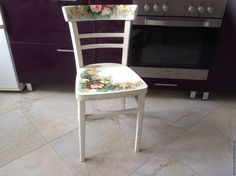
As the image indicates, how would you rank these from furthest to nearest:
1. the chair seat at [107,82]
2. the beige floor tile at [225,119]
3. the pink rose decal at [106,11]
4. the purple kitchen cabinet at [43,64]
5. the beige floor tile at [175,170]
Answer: the purple kitchen cabinet at [43,64] < the beige floor tile at [225,119] < the pink rose decal at [106,11] < the beige floor tile at [175,170] < the chair seat at [107,82]

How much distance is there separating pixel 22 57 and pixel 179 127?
1.28 metres

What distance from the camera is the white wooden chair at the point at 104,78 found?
1.07 metres

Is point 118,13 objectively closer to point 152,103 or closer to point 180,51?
point 180,51

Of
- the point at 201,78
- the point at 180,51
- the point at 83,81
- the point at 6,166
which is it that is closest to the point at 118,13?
the point at 83,81

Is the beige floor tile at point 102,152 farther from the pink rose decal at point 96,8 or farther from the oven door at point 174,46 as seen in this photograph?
the pink rose decal at point 96,8

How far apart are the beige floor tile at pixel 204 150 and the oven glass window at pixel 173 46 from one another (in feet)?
1.64

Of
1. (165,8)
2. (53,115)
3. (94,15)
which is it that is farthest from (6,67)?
(165,8)

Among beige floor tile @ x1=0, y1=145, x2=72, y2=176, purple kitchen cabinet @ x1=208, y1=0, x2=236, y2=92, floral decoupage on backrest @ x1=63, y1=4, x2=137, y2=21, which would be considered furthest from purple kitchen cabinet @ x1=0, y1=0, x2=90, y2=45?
purple kitchen cabinet @ x1=208, y1=0, x2=236, y2=92

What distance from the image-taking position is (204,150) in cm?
132

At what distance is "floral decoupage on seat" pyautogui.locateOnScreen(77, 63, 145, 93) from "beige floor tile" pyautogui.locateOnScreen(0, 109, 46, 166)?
52 centimetres

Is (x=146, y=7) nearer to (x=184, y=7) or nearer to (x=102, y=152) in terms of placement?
(x=184, y=7)

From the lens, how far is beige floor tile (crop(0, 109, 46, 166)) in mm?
1266

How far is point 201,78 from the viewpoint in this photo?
1.66m

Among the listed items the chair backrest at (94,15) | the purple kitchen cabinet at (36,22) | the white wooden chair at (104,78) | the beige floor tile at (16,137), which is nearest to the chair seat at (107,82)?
the white wooden chair at (104,78)
